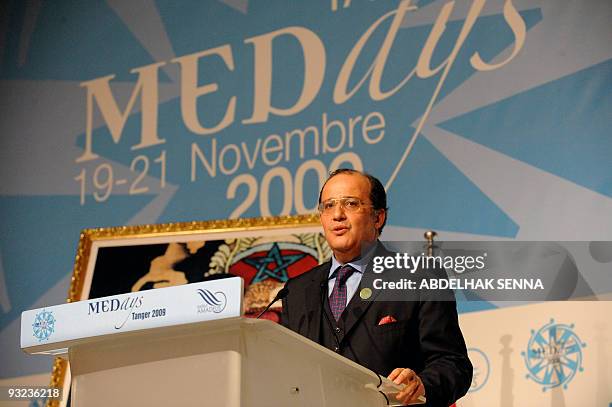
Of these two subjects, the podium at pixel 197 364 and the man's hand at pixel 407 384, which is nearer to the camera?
the podium at pixel 197 364

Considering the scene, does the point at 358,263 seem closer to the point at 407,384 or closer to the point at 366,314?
the point at 366,314

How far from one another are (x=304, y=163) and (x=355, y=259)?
6.05 feet

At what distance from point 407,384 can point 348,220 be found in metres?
0.72

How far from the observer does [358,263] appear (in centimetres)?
262

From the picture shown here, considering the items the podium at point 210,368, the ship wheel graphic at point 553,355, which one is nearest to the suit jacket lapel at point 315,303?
the podium at point 210,368

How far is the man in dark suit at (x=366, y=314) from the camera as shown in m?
2.36

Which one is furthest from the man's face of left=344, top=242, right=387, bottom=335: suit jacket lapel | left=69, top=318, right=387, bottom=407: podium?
left=69, top=318, right=387, bottom=407: podium

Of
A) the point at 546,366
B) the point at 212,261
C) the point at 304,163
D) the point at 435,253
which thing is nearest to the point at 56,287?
the point at 212,261

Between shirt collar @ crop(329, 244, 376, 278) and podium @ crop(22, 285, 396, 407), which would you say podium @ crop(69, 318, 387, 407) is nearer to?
podium @ crop(22, 285, 396, 407)

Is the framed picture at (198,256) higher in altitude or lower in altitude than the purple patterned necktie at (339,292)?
higher

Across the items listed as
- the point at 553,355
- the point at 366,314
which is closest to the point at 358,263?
the point at 366,314

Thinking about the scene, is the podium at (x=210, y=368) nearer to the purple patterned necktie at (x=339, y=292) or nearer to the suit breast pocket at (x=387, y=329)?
the suit breast pocket at (x=387, y=329)

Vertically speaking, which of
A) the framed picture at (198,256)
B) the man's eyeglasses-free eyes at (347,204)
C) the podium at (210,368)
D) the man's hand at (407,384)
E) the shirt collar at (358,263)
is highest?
the framed picture at (198,256)

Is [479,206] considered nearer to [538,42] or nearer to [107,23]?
[538,42]
